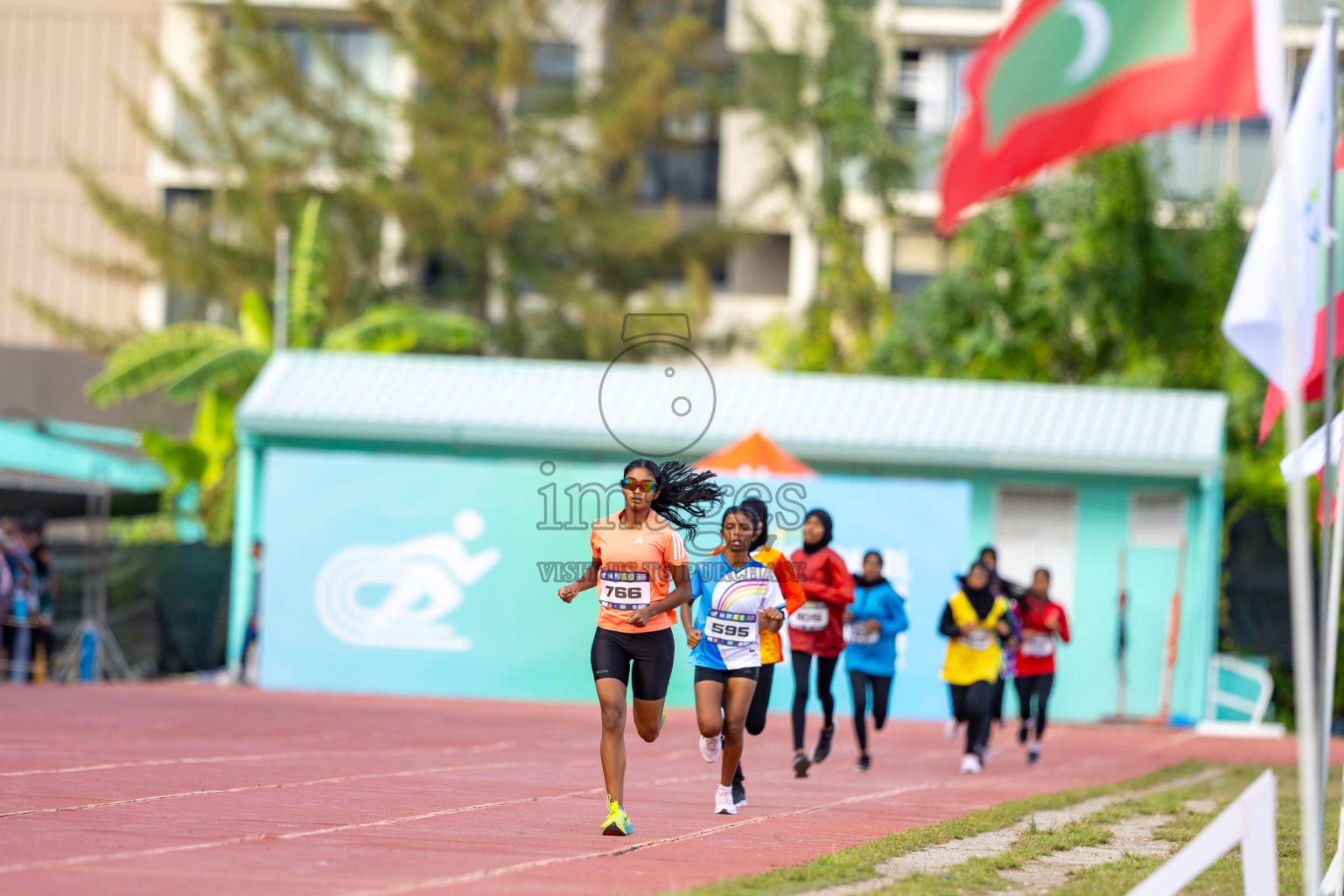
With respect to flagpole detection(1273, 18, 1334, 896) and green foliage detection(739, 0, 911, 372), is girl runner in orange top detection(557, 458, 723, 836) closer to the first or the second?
flagpole detection(1273, 18, 1334, 896)

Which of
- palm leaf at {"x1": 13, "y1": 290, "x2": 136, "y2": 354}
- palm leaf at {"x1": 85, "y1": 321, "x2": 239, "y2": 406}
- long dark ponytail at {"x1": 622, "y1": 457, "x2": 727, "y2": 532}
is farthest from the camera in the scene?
palm leaf at {"x1": 13, "y1": 290, "x2": 136, "y2": 354}

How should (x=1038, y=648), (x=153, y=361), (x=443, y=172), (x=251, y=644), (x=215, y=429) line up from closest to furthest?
(x=1038, y=648) < (x=251, y=644) < (x=153, y=361) < (x=215, y=429) < (x=443, y=172)

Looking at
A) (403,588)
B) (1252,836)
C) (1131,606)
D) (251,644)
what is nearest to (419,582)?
(403,588)

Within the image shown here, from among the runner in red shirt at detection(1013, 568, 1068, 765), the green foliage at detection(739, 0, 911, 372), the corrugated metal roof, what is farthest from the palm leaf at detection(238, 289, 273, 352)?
the runner in red shirt at detection(1013, 568, 1068, 765)

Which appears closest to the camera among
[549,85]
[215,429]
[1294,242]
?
[1294,242]

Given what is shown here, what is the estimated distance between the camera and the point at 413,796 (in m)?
11.0

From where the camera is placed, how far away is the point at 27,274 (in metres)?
43.2

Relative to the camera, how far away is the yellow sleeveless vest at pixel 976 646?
1503 cm

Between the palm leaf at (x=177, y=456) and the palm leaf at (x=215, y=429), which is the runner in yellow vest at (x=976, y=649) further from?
the palm leaf at (x=215, y=429)

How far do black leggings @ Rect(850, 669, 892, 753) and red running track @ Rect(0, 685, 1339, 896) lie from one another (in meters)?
0.37

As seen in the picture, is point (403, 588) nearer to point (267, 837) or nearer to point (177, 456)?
point (177, 456)

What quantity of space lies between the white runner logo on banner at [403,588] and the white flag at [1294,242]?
613 inches

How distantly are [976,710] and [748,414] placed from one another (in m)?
10.5

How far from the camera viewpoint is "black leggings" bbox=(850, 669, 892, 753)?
1470 centimetres
